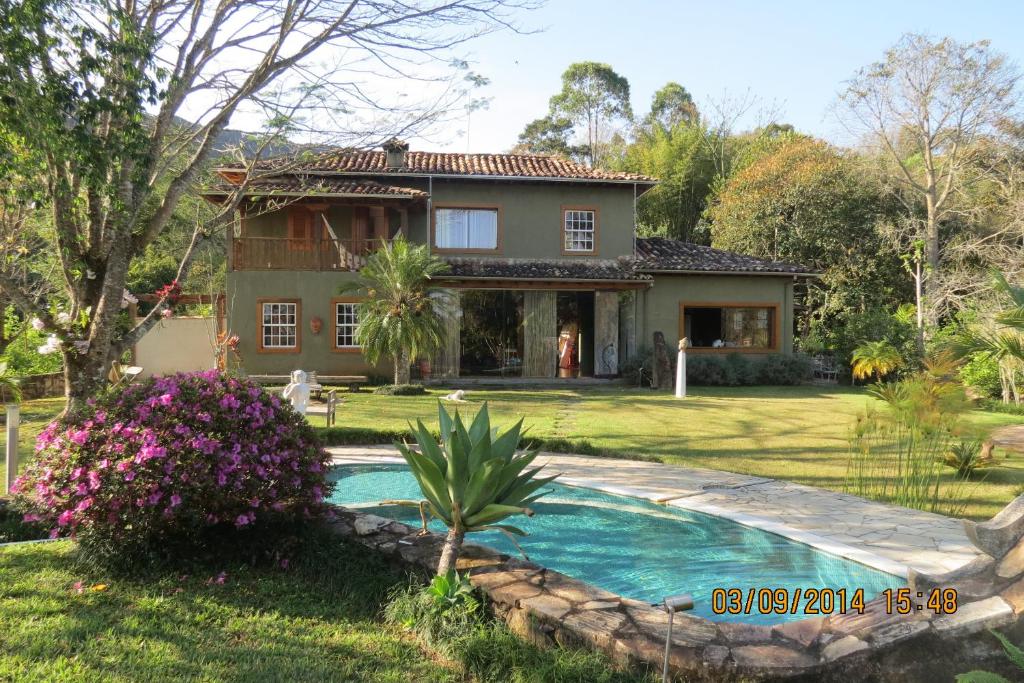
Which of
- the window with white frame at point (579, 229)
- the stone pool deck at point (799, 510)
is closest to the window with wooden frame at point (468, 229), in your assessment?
the window with white frame at point (579, 229)

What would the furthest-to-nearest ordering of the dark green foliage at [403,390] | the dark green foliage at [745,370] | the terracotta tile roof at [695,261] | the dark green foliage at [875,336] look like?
the terracotta tile roof at [695,261], the dark green foliage at [745,370], the dark green foliage at [875,336], the dark green foliage at [403,390]

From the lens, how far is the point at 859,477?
778cm

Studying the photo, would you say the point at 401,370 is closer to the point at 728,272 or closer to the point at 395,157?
the point at 395,157

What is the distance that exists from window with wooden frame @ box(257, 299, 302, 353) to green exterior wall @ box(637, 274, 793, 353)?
31.4 feet

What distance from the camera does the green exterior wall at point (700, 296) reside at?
21250mm

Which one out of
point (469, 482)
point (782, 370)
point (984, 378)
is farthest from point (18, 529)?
point (782, 370)

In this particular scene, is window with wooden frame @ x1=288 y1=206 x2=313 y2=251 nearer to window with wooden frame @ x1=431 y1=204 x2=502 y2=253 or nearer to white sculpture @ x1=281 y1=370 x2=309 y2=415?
window with wooden frame @ x1=431 y1=204 x2=502 y2=253

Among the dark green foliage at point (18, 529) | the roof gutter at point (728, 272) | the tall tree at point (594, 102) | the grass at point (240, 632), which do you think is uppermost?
the tall tree at point (594, 102)

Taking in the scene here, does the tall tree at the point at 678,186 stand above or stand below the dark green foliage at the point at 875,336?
above

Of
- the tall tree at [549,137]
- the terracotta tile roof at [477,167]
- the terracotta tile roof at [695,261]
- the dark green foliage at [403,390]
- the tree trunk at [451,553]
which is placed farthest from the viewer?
the tall tree at [549,137]

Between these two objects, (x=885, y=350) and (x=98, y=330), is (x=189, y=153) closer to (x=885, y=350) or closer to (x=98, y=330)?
(x=98, y=330)

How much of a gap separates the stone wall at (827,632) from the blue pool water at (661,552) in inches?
48.6

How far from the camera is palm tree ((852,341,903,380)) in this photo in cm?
1961

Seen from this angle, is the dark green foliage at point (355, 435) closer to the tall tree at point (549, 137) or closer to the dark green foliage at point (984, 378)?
the dark green foliage at point (984, 378)
